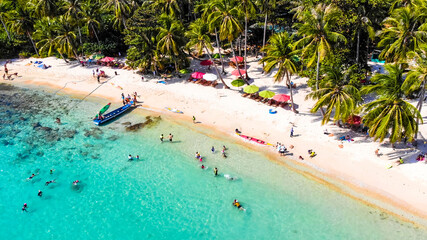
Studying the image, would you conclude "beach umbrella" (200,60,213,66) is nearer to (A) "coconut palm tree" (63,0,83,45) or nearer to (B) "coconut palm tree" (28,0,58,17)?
(A) "coconut palm tree" (63,0,83,45)

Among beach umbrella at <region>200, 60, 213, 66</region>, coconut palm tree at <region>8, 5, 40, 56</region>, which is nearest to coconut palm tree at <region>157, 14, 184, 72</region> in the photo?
beach umbrella at <region>200, 60, 213, 66</region>

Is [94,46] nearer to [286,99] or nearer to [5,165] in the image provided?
[5,165]

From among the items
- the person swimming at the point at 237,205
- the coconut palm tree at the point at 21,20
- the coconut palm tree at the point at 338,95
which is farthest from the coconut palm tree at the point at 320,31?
the coconut palm tree at the point at 21,20

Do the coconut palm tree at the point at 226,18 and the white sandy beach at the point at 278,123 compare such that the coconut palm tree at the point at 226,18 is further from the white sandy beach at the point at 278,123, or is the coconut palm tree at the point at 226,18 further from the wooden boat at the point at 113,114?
the wooden boat at the point at 113,114

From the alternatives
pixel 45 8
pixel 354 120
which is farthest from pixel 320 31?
pixel 45 8

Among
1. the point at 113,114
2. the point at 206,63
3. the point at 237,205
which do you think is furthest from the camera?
the point at 206,63

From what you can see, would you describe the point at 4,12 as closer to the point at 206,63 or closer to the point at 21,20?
the point at 21,20
